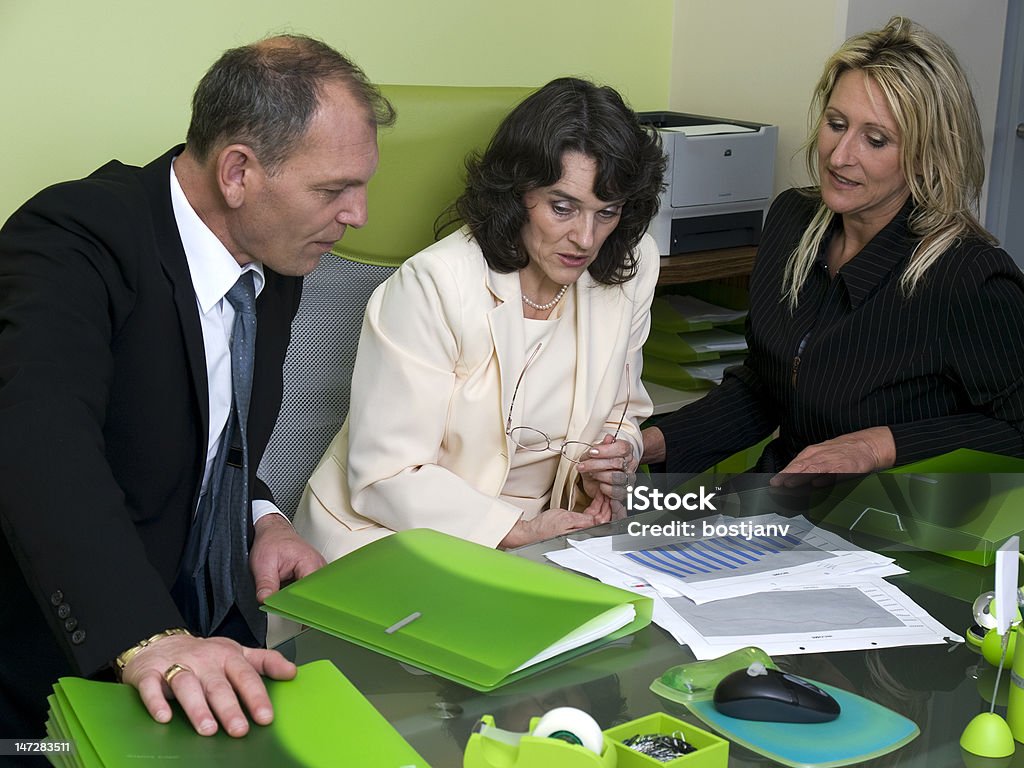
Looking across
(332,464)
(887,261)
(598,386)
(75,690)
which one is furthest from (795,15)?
(75,690)

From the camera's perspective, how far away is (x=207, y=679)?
95 cm

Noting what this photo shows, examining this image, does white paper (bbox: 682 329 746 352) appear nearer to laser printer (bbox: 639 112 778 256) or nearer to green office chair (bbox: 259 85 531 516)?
laser printer (bbox: 639 112 778 256)

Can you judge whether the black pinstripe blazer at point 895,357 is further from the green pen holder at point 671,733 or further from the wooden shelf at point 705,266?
the green pen holder at point 671,733

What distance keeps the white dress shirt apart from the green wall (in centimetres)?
91

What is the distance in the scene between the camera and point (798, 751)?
95 centimetres

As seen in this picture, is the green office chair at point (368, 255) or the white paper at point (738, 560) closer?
the white paper at point (738, 560)

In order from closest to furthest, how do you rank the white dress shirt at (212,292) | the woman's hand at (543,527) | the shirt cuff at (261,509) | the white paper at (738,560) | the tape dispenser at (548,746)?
the tape dispenser at (548,746) → the white paper at (738,560) → the white dress shirt at (212,292) → the shirt cuff at (261,509) → the woman's hand at (543,527)

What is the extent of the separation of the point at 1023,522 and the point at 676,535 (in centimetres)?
42

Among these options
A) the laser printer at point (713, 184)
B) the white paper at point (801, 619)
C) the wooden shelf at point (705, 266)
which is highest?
the laser printer at point (713, 184)

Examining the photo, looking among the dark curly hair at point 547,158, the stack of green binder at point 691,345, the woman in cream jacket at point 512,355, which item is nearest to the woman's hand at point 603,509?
the woman in cream jacket at point 512,355

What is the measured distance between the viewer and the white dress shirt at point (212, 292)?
1.44 m

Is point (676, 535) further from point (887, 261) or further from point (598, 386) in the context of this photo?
point (887, 261)

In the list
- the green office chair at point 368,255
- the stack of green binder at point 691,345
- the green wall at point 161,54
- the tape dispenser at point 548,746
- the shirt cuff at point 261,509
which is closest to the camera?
the tape dispenser at point 548,746

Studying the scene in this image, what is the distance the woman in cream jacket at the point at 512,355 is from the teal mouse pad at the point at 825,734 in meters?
0.72
